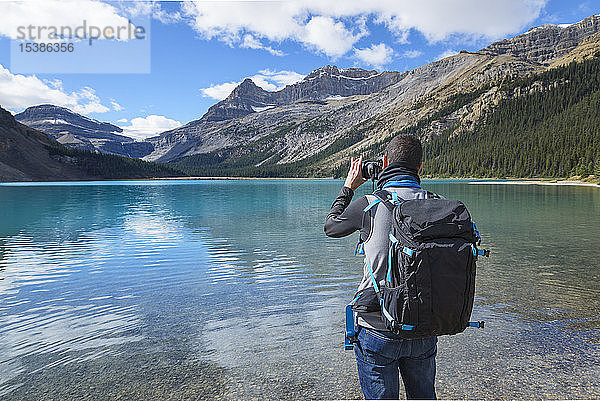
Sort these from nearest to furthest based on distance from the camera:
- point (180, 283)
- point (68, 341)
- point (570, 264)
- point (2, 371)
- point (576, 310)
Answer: point (2, 371) → point (68, 341) → point (576, 310) → point (180, 283) → point (570, 264)

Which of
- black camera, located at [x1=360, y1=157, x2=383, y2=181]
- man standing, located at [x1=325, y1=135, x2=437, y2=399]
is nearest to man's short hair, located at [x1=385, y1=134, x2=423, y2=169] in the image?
man standing, located at [x1=325, y1=135, x2=437, y2=399]

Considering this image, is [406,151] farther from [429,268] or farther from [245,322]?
[245,322]

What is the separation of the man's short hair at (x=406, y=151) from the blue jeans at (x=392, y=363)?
1.69m

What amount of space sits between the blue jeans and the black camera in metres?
1.63

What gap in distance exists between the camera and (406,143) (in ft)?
13.6

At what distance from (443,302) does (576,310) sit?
10.1 metres

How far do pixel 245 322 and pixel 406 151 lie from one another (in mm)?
8000

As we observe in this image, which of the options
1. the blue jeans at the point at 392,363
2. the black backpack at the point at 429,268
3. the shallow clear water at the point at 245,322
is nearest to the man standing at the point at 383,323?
the blue jeans at the point at 392,363

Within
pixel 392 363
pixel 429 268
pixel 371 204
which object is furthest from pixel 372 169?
pixel 392 363

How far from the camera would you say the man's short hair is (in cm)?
407

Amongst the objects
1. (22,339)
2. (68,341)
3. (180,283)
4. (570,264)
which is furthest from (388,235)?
(570,264)

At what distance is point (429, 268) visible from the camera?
3.40 metres

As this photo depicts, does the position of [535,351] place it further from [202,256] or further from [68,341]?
[202,256]

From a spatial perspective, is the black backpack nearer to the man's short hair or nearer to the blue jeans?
the blue jeans
